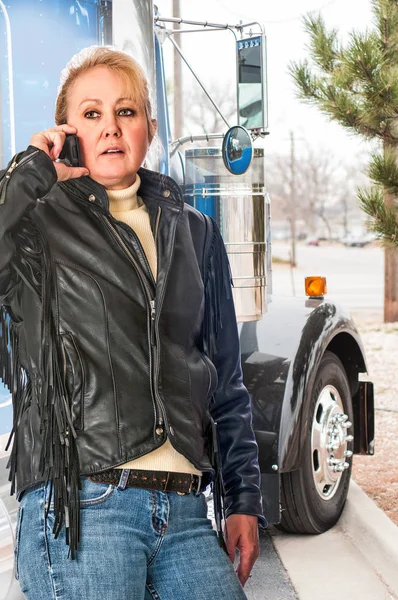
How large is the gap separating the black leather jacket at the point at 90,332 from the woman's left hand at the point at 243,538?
229 millimetres

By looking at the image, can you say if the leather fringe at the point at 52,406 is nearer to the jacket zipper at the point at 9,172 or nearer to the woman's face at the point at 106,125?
the jacket zipper at the point at 9,172

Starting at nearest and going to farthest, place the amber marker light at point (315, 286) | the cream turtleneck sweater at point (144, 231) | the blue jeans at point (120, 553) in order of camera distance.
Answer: the blue jeans at point (120, 553) → the cream turtleneck sweater at point (144, 231) → the amber marker light at point (315, 286)

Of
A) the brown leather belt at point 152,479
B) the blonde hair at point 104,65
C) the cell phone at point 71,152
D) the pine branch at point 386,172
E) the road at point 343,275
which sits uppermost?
the blonde hair at point 104,65

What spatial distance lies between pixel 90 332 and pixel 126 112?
53 cm

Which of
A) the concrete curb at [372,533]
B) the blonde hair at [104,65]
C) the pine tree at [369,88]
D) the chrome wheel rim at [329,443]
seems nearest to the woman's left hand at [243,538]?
the blonde hair at [104,65]

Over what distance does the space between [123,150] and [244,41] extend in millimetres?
2407

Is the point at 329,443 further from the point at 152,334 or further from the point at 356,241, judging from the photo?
the point at 356,241

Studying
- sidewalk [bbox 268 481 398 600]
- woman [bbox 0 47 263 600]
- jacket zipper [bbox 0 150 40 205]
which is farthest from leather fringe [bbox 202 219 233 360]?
sidewalk [bbox 268 481 398 600]

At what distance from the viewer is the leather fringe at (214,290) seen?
6.86ft

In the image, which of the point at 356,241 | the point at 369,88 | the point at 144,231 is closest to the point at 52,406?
the point at 144,231

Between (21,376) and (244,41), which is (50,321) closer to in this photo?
(21,376)

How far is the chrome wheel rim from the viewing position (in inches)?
161

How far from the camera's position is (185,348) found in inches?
76.0

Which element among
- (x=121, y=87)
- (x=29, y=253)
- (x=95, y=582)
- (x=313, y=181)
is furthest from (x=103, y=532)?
(x=313, y=181)
